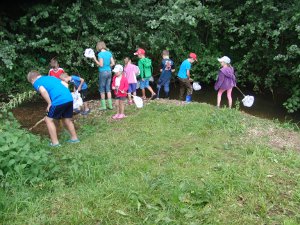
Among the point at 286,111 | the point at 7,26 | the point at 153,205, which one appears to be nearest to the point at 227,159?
the point at 153,205

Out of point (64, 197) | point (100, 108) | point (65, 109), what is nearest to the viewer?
point (64, 197)

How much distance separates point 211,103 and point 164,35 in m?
2.51

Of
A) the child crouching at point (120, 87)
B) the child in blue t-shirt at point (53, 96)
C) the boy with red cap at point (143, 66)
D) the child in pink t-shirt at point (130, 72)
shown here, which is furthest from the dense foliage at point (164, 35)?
the child in blue t-shirt at point (53, 96)

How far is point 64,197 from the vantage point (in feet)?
13.8

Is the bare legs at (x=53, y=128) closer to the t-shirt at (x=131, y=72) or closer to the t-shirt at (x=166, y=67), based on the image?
the t-shirt at (x=131, y=72)

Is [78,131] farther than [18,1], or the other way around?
[18,1]

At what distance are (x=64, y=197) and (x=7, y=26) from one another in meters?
7.91

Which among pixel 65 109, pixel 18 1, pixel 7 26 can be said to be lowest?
pixel 65 109

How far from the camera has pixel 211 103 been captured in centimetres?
1130

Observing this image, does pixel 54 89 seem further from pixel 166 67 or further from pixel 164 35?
pixel 164 35

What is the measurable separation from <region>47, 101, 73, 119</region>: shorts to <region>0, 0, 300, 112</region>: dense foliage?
12.7 ft

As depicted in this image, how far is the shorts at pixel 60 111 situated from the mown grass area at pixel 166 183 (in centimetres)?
56

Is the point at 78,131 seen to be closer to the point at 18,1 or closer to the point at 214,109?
the point at 214,109

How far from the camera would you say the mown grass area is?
3936mm
